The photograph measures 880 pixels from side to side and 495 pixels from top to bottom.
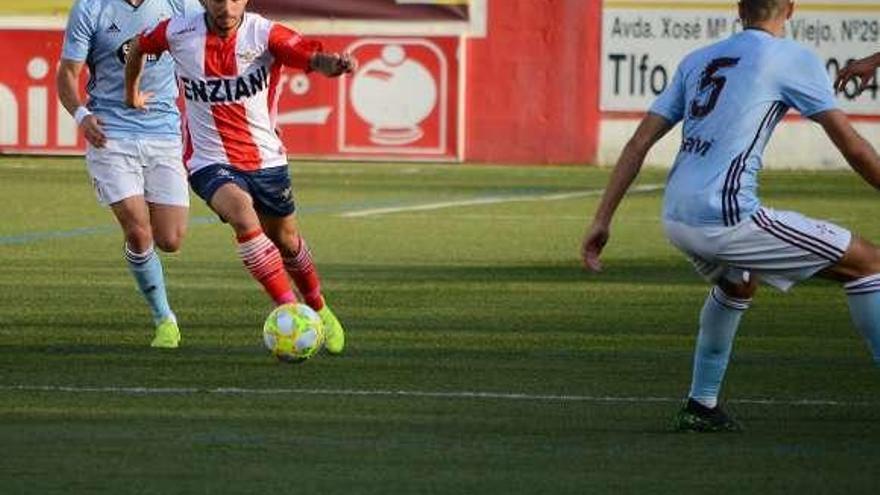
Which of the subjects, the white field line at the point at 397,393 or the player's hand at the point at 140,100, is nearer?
the white field line at the point at 397,393

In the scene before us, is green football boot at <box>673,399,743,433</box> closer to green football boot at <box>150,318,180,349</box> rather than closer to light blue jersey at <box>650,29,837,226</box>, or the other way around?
light blue jersey at <box>650,29,837,226</box>

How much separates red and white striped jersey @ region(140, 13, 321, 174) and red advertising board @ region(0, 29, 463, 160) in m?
18.9

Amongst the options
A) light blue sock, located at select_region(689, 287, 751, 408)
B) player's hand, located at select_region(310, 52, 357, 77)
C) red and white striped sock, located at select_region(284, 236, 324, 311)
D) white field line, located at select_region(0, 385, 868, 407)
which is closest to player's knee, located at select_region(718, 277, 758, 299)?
light blue sock, located at select_region(689, 287, 751, 408)

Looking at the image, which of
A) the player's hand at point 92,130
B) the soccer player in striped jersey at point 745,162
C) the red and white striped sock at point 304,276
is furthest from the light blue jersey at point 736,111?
the player's hand at point 92,130

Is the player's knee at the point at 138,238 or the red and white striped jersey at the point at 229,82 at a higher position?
the red and white striped jersey at the point at 229,82

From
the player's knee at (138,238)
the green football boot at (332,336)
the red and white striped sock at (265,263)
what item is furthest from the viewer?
the player's knee at (138,238)

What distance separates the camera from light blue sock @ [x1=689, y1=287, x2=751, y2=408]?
10094 mm

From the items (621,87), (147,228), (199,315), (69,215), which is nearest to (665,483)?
(147,228)

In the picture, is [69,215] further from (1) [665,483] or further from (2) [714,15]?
(1) [665,483]

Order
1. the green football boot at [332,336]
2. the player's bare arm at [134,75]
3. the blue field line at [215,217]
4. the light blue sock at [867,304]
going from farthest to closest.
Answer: the blue field line at [215,217]
the player's bare arm at [134,75]
the green football boot at [332,336]
the light blue sock at [867,304]

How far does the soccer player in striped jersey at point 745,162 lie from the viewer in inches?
381

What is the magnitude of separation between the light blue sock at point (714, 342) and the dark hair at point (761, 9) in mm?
1053

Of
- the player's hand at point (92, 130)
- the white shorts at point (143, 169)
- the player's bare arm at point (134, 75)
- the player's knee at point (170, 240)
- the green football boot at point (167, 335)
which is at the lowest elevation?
the green football boot at point (167, 335)

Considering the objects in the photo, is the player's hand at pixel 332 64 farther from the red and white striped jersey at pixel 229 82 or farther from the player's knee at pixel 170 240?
the player's knee at pixel 170 240
